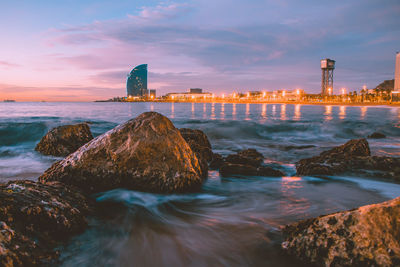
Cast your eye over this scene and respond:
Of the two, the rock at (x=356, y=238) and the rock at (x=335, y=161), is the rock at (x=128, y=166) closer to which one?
the rock at (x=356, y=238)

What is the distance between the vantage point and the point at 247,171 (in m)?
5.83

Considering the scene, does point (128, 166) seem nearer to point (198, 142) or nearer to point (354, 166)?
point (198, 142)

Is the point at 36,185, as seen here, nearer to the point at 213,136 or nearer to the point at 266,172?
the point at 266,172

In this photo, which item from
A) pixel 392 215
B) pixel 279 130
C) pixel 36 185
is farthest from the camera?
pixel 279 130

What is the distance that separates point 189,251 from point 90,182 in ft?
7.42

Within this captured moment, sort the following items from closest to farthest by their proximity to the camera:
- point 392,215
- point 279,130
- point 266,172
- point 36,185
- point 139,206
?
point 392,215, point 36,185, point 139,206, point 266,172, point 279,130

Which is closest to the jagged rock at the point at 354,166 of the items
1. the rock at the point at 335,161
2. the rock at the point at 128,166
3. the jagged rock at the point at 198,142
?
the rock at the point at 335,161

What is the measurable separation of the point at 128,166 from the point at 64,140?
13.6ft

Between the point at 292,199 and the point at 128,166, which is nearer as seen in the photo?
the point at 128,166

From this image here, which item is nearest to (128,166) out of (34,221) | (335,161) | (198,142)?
(34,221)

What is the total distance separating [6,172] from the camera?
6141 millimetres

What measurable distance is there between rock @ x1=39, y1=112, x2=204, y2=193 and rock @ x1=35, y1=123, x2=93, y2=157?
3.15 metres

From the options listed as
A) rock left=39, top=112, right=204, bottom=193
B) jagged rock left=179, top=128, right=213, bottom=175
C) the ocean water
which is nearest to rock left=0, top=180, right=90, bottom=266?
the ocean water

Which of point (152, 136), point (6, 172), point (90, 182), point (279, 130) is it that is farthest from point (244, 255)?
point (279, 130)
